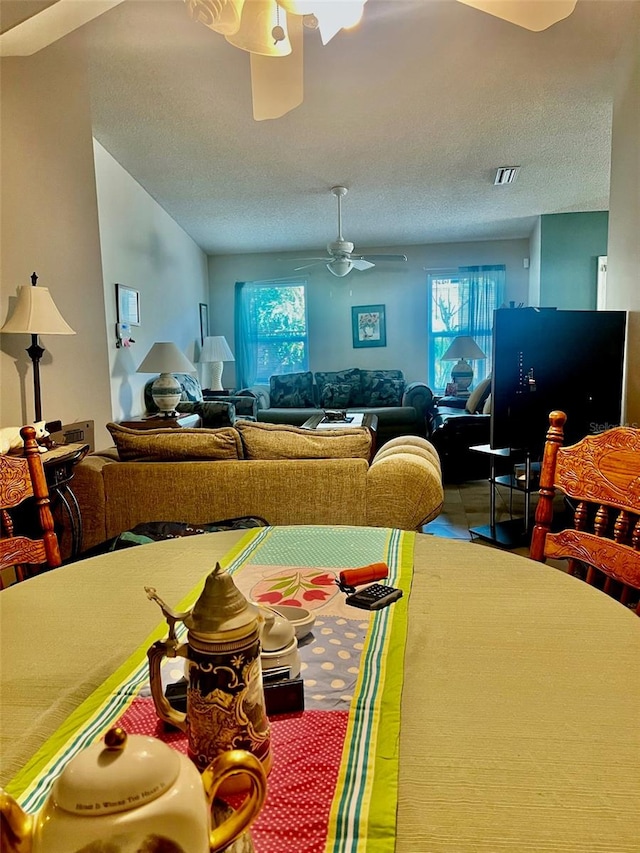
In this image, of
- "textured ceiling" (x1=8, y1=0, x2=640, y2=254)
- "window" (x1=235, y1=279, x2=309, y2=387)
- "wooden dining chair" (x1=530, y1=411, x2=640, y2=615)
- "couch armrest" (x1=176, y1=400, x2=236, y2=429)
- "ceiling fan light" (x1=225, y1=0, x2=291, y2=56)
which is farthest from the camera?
"window" (x1=235, y1=279, x2=309, y2=387)

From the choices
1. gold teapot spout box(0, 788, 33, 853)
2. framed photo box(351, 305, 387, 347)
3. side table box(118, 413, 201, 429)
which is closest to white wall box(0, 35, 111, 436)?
side table box(118, 413, 201, 429)

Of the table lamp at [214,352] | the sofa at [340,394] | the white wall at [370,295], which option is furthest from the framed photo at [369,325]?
the table lamp at [214,352]

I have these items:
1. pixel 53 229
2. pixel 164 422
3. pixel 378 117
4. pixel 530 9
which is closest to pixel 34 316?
pixel 53 229

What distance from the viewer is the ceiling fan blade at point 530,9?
1.27 meters

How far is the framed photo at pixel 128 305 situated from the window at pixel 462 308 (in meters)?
3.94

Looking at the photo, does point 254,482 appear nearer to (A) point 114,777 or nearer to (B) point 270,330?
(A) point 114,777

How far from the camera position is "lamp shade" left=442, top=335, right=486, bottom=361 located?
22.5 ft

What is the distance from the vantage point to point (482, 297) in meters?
7.34

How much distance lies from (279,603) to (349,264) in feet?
15.4

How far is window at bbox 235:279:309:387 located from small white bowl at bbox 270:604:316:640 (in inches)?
274

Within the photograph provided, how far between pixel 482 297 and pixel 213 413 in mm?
4039

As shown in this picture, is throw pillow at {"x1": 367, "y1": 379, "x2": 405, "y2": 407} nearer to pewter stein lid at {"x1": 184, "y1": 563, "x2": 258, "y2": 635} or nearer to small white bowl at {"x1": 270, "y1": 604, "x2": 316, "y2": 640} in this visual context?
small white bowl at {"x1": 270, "y1": 604, "x2": 316, "y2": 640}

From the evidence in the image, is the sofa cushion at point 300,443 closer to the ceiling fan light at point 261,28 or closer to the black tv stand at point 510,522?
the black tv stand at point 510,522

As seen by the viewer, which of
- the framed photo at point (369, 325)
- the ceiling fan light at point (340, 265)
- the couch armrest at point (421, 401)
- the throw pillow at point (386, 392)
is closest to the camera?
the ceiling fan light at point (340, 265)
